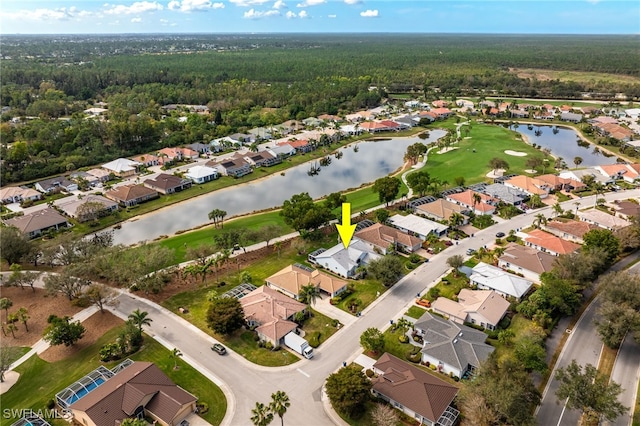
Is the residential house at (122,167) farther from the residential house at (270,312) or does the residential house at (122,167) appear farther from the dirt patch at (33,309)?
the residential house at (270,312)

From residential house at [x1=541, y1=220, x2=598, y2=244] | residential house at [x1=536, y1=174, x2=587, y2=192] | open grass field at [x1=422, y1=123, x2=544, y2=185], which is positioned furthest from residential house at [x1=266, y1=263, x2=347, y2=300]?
residential house at [x1=536, y1=174, x2=587, y2=192]

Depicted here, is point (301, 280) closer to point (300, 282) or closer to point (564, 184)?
point (300, 282)

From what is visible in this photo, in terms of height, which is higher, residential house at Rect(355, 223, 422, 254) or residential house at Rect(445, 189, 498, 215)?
residential house at Rect(445, 189, 498, 215)

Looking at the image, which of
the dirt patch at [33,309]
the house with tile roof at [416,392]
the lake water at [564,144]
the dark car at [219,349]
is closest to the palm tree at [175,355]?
the dark car at [219,349]

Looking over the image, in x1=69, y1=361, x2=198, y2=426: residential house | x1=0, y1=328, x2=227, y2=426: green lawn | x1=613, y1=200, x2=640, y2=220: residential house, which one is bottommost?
x1=0, y1=328, x2=227, y2=426: green lawn

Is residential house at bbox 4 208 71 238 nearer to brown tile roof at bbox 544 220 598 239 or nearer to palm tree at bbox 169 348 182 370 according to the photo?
palm tree at bbox 169 348 182 370

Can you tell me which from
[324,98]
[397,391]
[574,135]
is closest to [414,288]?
[397,391]
